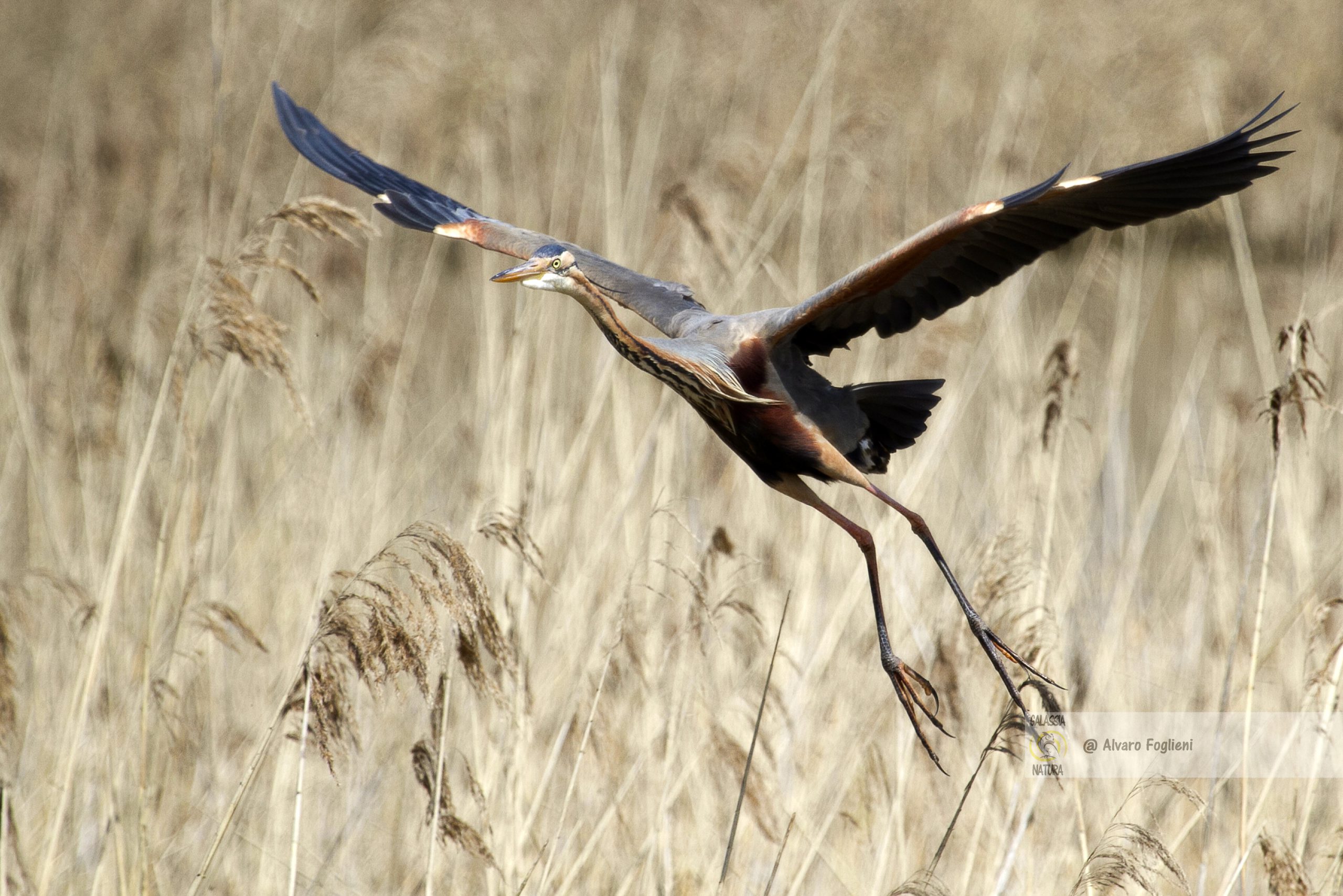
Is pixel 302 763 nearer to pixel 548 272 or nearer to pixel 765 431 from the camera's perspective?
pixel 548 272

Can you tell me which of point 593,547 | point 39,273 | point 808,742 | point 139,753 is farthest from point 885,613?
point 39,273

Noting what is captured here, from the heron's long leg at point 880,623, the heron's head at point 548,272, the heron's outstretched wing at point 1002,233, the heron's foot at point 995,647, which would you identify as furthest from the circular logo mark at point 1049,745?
the heron's head at point 548,272

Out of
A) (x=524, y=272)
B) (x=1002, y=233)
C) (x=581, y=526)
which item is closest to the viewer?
(x=524, y=272)

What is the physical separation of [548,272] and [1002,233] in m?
1.16

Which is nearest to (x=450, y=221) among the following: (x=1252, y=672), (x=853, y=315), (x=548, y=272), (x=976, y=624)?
(x=548, y=272)

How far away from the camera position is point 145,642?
2.78m

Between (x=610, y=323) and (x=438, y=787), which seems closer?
(x=438, y=787)

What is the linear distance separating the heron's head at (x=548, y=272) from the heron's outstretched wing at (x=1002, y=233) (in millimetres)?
570

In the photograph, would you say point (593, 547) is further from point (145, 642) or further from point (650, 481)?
point (145, 642)

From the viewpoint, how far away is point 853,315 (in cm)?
342

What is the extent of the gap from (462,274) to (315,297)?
4.83 meters
